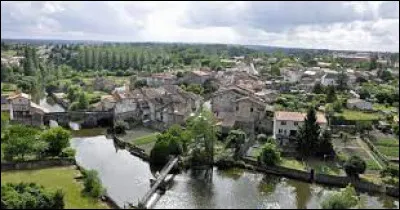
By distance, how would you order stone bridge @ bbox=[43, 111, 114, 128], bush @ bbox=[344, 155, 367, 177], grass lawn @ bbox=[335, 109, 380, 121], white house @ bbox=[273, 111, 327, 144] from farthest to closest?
stone bridge @ bbox=[43, 111, 114, 128], grass lawn @ bbox=[335, 109, 380, 121], white house @ bbox=[273, 111, 327, 144], bush @ bbox=[344, 155, 367, 177]

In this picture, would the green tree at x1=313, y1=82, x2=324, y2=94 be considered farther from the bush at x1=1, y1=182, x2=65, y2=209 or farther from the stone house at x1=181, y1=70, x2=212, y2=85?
the bush at x1=1, y1=182, x2=65, y2=209

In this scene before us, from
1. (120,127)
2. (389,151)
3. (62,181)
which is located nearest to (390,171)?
(389,151)

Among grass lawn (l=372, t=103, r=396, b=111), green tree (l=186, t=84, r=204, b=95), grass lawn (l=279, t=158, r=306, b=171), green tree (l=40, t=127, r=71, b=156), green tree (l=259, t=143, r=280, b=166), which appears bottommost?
grass lawn (l=279, t=158, r=306, b=171)

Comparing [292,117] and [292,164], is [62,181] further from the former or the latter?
[292,117]

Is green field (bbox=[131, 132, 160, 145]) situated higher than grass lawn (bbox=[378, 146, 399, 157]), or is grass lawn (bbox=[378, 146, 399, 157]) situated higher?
grass lawn (bbox=[378, 146, 399, 157])

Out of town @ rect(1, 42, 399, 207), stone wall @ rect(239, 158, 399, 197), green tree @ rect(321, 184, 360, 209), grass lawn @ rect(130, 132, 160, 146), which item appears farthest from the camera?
grass lawn @ rect(130, 132, 160, 146)

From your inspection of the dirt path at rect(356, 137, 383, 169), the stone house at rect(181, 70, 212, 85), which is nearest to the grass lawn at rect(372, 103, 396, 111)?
the dirt path at rect(356, 137, 383, 169)

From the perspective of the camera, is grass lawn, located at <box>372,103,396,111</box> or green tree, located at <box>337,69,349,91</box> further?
green tree, located at <box>337,69,349,91</box>
